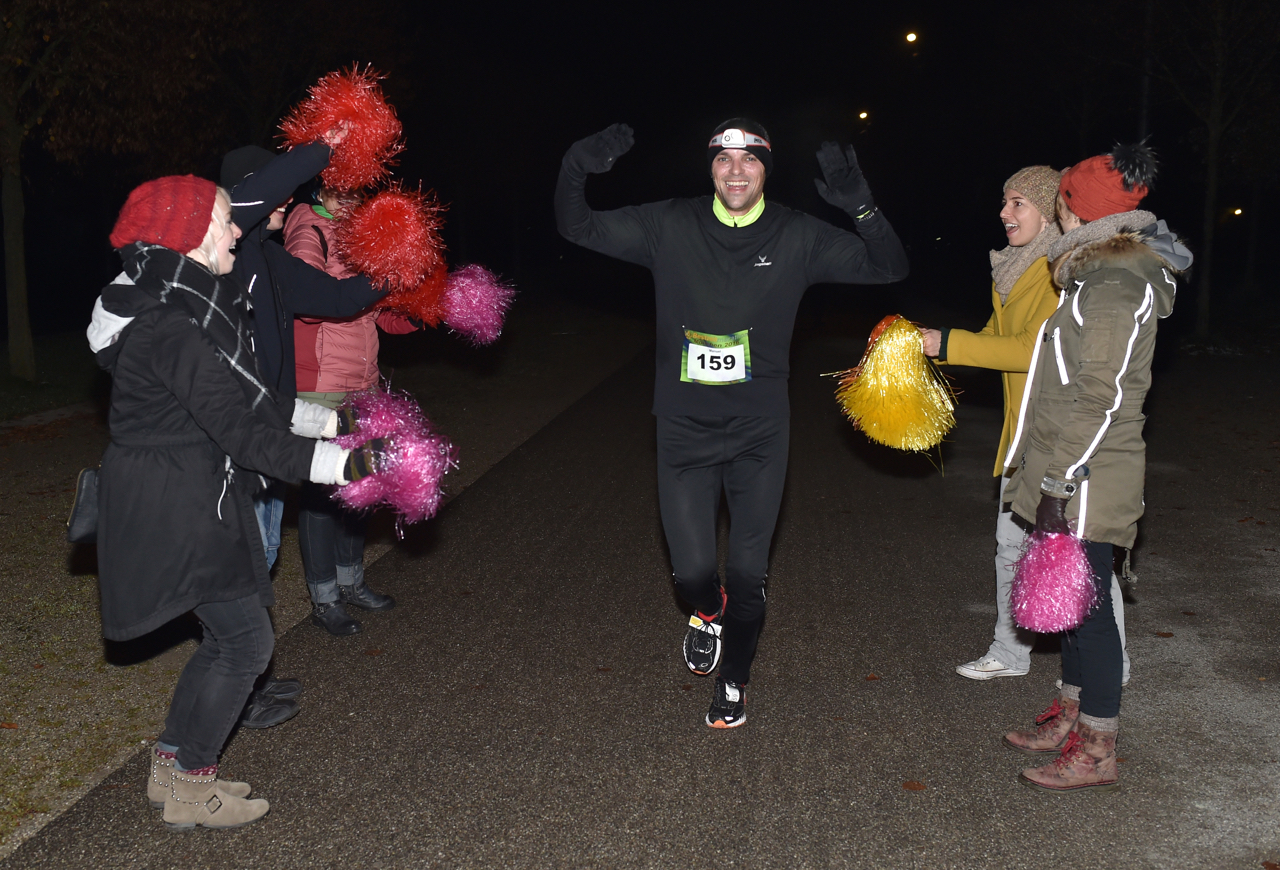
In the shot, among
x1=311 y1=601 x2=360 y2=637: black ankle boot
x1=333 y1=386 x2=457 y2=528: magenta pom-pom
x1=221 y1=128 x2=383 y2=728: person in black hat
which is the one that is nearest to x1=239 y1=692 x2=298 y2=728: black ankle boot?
x1=221 y1=128 x2=383 y2=728: person in black hat

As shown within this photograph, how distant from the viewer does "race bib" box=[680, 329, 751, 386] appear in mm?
3994

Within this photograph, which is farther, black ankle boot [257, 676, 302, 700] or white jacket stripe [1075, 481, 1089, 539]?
black ankle boot [257, 676, 302, 700]

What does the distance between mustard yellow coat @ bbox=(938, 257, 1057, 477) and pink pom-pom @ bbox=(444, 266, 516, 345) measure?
214 cm

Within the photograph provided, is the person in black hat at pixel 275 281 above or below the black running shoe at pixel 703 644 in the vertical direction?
above

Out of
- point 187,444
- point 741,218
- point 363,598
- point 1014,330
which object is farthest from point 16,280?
point 1014,330

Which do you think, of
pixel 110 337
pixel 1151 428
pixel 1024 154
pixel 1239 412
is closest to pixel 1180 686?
pixel 110 337

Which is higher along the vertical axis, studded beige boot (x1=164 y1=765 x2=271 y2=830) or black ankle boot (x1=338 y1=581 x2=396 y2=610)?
studded beige boot (x1=164 y1=765 x2=271 y2=830)

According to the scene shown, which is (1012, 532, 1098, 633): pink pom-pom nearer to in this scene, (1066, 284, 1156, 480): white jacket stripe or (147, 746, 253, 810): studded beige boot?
(1066, 284, 1156, 480): white jacket stripe

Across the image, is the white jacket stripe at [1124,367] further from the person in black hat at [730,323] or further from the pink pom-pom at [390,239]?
the pink pom-pom at [390,239]

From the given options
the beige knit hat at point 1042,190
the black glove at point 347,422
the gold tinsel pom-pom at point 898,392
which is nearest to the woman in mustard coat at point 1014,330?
the beige knit hat at point 1042,190

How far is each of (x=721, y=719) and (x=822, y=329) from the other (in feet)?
64.4

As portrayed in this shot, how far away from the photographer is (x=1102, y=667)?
3689 mm

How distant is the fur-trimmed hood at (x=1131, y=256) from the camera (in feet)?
11.3

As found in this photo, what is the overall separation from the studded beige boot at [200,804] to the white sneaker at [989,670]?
9.99 ft
